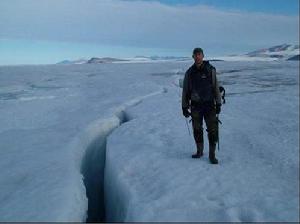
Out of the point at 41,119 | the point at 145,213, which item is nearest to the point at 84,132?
the point at 41,119

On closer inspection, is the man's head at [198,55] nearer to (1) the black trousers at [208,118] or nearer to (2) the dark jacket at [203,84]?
(2) the dark jacket at [203,84]

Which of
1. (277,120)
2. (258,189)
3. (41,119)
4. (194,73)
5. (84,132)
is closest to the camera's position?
(258,189)

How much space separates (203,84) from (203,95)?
0.17 meters

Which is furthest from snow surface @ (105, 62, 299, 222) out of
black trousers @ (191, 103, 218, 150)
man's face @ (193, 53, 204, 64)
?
man's face @ (193, 53, 204, 64)

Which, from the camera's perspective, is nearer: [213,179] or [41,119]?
[213,179]

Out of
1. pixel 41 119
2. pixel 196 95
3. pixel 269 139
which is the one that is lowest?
pixel 41 119

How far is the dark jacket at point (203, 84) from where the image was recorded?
5.99 metres

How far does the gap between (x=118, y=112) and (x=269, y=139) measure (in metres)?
6.96

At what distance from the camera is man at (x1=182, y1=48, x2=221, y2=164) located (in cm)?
598

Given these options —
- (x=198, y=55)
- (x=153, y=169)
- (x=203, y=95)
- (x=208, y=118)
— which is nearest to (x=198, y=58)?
(x=198, y=55)

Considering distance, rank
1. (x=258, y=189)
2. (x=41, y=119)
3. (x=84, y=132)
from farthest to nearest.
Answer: (x=41, y=119) → (x=84, y=132) → (x=258, y=189)

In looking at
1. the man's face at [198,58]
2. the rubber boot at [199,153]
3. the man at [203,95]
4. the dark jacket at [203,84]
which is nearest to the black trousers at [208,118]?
the man at [203,95]

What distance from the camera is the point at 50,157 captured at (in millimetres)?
7848

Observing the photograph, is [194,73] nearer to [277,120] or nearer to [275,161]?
[275,161]
